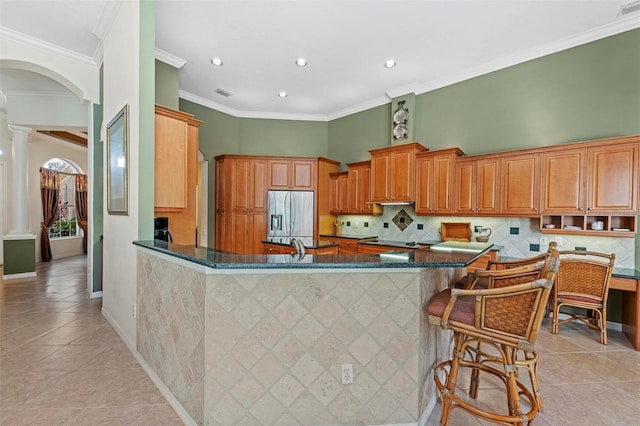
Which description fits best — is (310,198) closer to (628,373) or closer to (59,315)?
(59,315)

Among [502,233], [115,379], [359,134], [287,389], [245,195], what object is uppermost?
[359,134]

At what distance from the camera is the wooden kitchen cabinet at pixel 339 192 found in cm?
571

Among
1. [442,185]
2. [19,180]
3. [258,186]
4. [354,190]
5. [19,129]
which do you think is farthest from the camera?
[258,186]

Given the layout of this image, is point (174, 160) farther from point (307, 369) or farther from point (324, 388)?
point (324, 388)

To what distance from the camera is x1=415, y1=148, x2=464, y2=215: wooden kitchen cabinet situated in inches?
167

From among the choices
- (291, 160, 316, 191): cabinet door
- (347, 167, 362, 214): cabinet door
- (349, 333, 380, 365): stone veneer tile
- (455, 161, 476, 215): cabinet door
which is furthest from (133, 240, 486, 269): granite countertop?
(291, 160, 316, 191): cabinet door

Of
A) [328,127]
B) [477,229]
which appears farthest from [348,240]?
[328,127]

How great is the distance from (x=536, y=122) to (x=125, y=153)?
4789 mm

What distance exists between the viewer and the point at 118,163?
2.95 metres

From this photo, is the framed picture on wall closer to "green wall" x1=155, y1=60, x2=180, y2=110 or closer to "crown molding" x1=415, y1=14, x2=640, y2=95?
"green wall" x1=155, y1=60, x2=180, y2=110

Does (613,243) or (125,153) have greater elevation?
(125,153)

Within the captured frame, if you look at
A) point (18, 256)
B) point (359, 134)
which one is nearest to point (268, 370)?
point (359, 134)

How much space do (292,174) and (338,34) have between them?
2690 millimetres

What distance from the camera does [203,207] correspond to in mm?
5965
